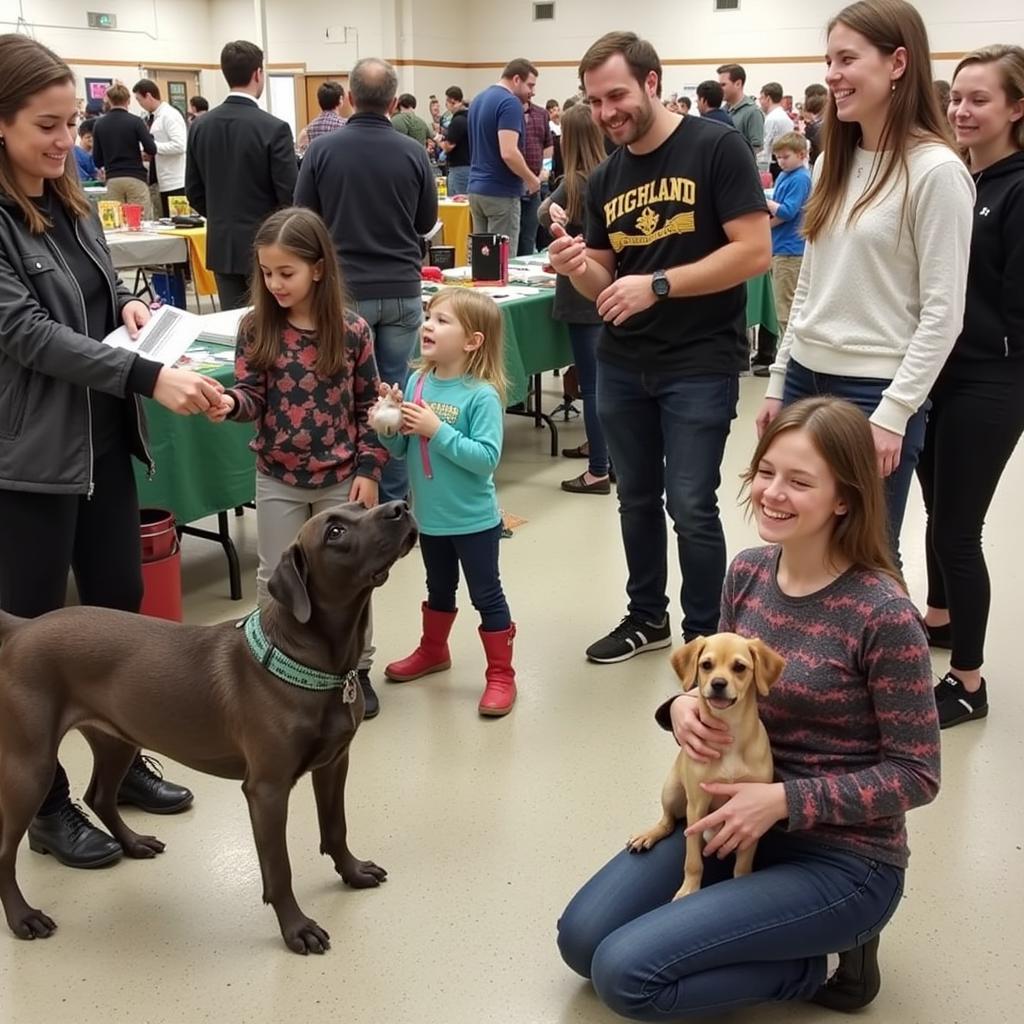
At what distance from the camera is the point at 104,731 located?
1925mm

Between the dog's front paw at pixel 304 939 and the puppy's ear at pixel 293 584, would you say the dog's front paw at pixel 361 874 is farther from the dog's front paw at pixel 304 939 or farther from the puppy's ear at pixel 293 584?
the puppy's ear at pixel 293 584

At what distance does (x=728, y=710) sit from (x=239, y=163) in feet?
12.8

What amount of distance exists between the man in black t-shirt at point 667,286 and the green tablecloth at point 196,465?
122 centimetres

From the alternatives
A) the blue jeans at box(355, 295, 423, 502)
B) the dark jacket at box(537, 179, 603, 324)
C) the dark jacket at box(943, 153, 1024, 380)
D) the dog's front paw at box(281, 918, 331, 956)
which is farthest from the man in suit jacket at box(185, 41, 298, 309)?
the dog's front paw at box(281, 918, 331, 956)

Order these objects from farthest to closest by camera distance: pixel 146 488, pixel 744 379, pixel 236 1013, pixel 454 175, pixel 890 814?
pixel 454 175 → pixel 744 379 → pixel 146 488 → pixel 236 1013 → pixel 890 814

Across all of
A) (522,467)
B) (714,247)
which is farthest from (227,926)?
(522,467)

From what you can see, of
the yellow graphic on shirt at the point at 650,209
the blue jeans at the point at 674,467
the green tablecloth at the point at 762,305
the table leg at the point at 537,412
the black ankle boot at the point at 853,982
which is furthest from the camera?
the green tablecloth at the point at 762,305

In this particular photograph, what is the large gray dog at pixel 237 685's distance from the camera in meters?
1.78

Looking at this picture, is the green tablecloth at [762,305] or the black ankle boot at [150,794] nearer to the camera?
the black ankle boot at [150,794]

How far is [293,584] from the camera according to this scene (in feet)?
5.78

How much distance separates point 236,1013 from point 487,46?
18769mm

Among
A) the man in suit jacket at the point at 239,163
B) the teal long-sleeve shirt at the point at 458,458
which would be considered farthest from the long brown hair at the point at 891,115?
the man in suit jacket at the point at 239,163

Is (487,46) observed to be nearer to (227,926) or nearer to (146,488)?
(146,488)

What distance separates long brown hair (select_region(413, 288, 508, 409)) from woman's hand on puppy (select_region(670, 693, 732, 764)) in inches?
47.0
